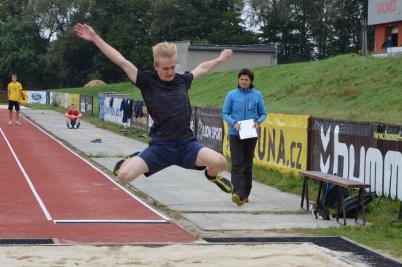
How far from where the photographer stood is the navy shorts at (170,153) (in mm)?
7809

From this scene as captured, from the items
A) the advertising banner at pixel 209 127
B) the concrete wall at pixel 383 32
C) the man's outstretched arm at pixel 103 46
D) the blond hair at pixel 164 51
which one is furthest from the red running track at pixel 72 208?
the concrete wall at pixel 383 32

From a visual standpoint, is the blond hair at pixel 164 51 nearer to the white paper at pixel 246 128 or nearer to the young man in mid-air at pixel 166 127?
the young man in mid-air at pixel 166 127

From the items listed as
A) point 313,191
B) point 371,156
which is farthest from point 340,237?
point 313,191

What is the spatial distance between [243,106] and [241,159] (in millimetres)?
801

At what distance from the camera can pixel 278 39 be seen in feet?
280

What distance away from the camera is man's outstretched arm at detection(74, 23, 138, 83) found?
709 centimetres

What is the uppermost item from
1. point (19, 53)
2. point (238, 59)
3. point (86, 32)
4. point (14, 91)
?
point (19, 53)

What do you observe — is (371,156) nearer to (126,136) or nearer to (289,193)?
(289,193)

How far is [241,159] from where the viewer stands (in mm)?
12055

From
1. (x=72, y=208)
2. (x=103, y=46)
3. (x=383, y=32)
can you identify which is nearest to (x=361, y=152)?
(x=72, y=208)

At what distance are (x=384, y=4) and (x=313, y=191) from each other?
34.7 meters

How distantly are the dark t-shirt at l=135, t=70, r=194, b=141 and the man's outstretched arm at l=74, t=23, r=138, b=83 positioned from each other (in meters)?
0.11

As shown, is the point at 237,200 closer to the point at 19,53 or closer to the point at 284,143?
the point at 284,143

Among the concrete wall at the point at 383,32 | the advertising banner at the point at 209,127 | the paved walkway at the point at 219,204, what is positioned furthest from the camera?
the concrete wall at the point at 383,32
